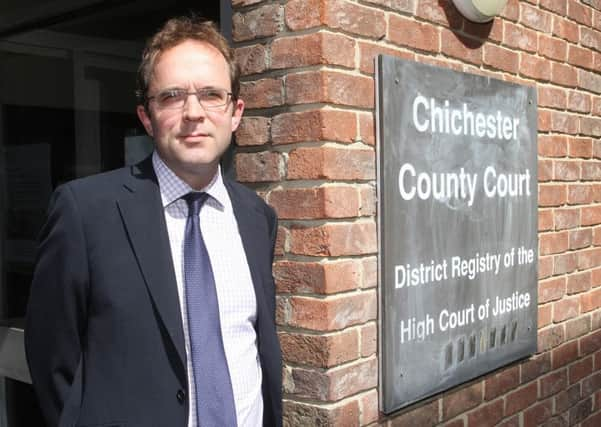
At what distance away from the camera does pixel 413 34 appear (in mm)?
2334

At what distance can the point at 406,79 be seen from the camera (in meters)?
2.23

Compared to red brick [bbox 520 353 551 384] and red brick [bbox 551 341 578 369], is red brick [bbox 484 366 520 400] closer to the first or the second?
red brick [bbox 520 353 551 384]

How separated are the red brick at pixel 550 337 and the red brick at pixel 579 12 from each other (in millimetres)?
1447

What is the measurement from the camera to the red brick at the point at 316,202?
6.63 feet

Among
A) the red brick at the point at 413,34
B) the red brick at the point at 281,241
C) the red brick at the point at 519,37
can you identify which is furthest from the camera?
the red brick at the point at 519,37

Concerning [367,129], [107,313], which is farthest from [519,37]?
[107,313]

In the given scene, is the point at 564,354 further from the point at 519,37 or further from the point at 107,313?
the point at 107,313

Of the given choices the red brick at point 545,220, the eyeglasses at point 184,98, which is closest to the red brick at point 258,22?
the eyeglasses at point 184,98

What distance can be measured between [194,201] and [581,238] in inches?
87.9

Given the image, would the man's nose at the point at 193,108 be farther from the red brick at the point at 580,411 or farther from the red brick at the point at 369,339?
the red brick at the point at 580,411

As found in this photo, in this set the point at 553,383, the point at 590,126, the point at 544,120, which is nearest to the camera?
the point at 544,120

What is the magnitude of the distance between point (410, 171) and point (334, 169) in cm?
34

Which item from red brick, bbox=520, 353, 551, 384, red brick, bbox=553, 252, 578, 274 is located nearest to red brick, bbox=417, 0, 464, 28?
red brick, bbox=553, 252, 578, 274

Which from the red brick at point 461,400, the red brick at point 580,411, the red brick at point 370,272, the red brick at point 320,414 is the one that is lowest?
the red brick at point 580,411
